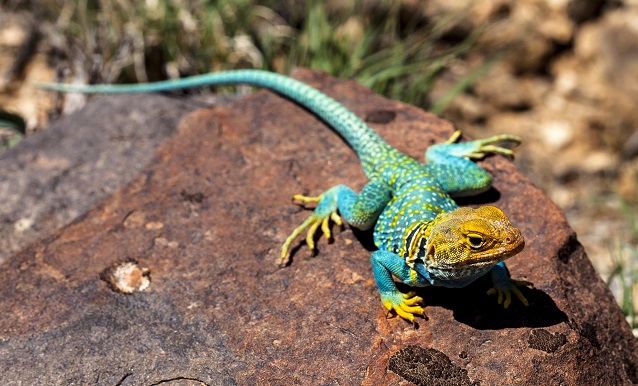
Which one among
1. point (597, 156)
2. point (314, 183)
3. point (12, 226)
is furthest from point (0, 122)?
point (597, 156)

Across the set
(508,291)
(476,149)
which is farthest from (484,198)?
(508,291)

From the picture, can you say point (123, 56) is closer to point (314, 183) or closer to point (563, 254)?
point (314, 183)

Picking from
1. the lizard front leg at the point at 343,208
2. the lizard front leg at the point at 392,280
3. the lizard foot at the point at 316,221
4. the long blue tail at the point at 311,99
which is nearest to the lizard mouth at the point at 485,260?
the lizard front leg at the point at 392,280

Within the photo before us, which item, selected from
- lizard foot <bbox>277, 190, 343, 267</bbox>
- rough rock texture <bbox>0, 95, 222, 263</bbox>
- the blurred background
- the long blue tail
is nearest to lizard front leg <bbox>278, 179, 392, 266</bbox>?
lizard foot <bbox>277, 190, 343, 267</bbox>

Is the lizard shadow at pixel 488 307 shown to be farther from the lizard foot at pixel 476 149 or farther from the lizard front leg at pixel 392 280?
the lizard foot at pixel 476 149

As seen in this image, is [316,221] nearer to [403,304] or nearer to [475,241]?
[403,304]

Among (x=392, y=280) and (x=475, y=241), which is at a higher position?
(x=475, y=241)

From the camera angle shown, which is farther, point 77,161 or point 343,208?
point 77,161
